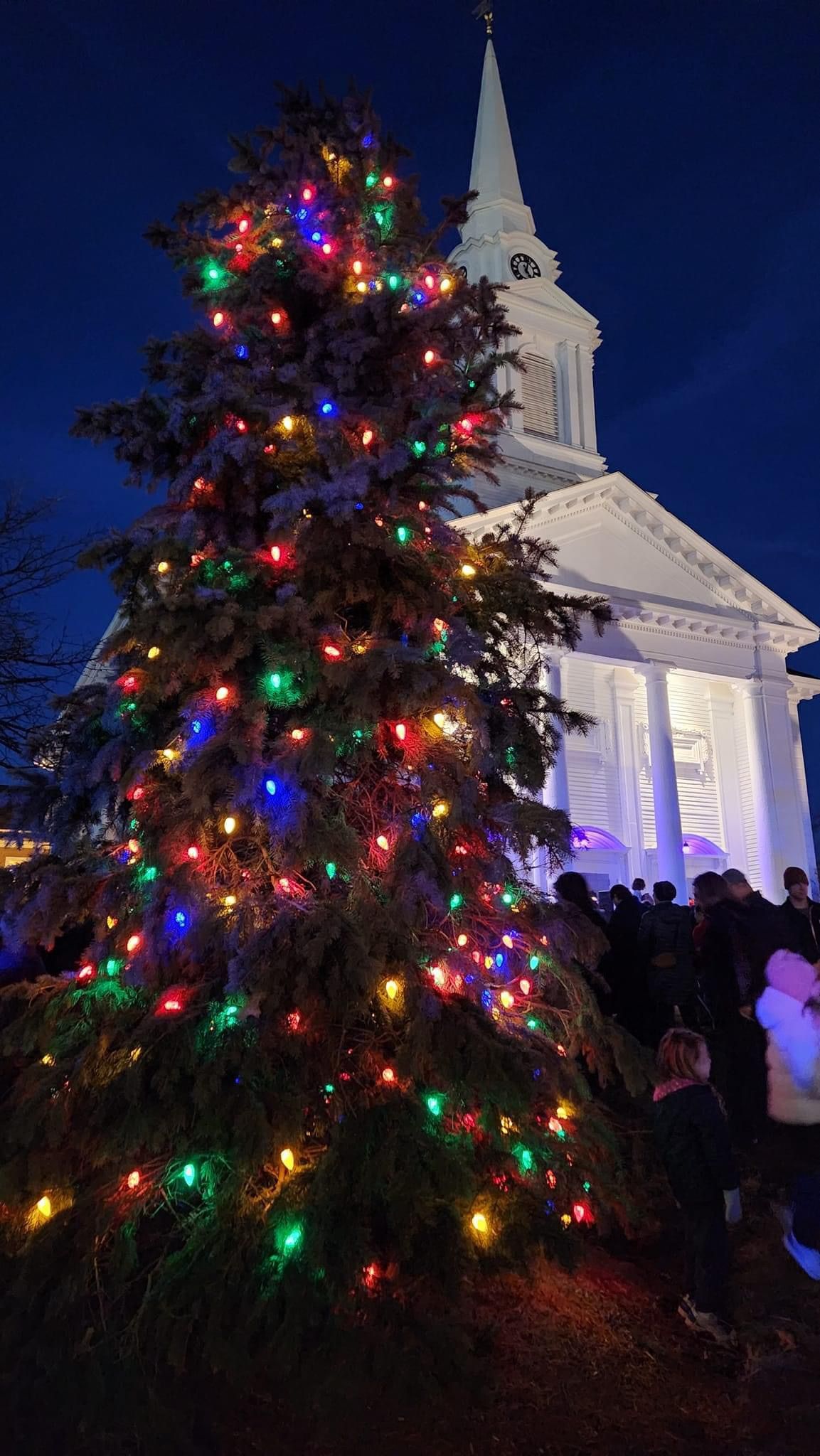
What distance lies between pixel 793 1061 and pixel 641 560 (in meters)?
19.2

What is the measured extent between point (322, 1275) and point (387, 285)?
16.1 ft

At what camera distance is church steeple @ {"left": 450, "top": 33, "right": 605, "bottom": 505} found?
26.8 m

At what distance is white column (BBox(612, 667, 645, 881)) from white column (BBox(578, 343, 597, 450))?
8.61 m

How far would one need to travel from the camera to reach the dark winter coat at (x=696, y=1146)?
416 centimetres

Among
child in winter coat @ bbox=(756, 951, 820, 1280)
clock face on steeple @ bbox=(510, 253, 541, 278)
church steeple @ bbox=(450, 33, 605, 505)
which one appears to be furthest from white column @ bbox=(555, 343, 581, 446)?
child in winter coat @ bbox=(756, 951, 820, 1280)

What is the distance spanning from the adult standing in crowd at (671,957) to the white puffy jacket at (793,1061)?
5.98 ft

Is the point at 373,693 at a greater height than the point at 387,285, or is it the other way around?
the point at 387,285

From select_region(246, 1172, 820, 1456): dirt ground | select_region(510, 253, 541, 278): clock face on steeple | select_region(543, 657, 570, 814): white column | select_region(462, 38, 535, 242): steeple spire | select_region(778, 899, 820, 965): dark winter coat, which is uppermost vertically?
select_region(462, 38, 535, 242): steeple spire

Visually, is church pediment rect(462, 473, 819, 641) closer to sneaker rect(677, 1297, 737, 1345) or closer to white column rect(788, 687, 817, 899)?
white column rect(788, 687, 817, 899)

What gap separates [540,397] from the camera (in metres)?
28.1

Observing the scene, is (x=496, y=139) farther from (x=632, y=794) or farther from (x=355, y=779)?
(x=355, y=779)

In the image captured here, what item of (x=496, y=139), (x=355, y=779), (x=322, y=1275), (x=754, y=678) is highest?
(x=496, y=139)

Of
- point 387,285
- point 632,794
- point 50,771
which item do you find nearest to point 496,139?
point 632,794

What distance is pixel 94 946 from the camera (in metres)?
4.38
